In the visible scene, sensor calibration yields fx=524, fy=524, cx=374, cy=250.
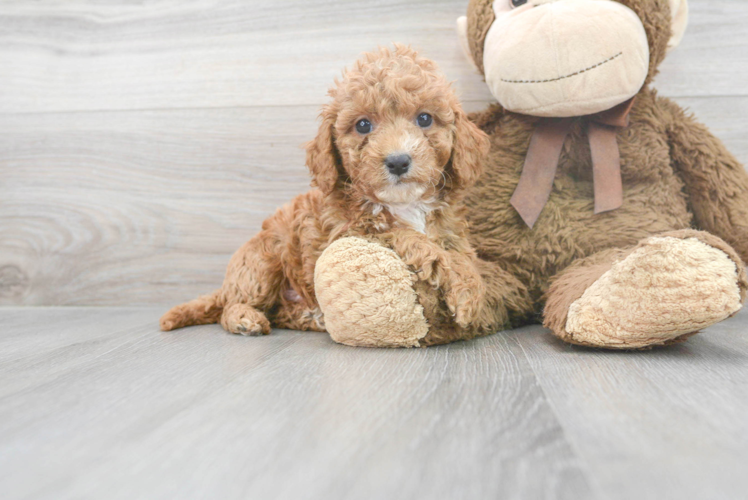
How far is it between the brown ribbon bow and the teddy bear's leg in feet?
0.95

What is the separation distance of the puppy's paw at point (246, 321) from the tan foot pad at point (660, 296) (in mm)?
695

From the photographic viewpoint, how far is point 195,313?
4.46ft

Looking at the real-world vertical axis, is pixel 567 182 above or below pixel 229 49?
below

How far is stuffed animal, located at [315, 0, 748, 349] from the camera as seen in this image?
1002 millimetres

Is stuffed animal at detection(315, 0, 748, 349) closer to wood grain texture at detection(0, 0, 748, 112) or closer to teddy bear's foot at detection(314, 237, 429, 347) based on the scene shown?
teddy bear's foot at detection(314, 237, 429, 347)

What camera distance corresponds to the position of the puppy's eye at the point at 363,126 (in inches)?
41.1

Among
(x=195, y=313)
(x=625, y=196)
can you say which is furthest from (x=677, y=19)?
(x=195, y=313)

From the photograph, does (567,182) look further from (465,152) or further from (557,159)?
(465,152)

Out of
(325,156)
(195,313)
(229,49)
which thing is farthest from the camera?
(229,49)

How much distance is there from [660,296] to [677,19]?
0.75m

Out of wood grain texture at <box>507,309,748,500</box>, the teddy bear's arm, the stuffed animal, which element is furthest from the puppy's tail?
the teddy bear's arm

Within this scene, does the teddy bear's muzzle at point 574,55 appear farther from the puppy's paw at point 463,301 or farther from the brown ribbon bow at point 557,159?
the puppy's paw at point 463,301

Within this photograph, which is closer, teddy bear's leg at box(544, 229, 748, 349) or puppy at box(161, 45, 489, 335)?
teddy bear's leg at box(544, 229, 748, 349)

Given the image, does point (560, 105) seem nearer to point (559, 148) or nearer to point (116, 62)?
point (559, 148)
